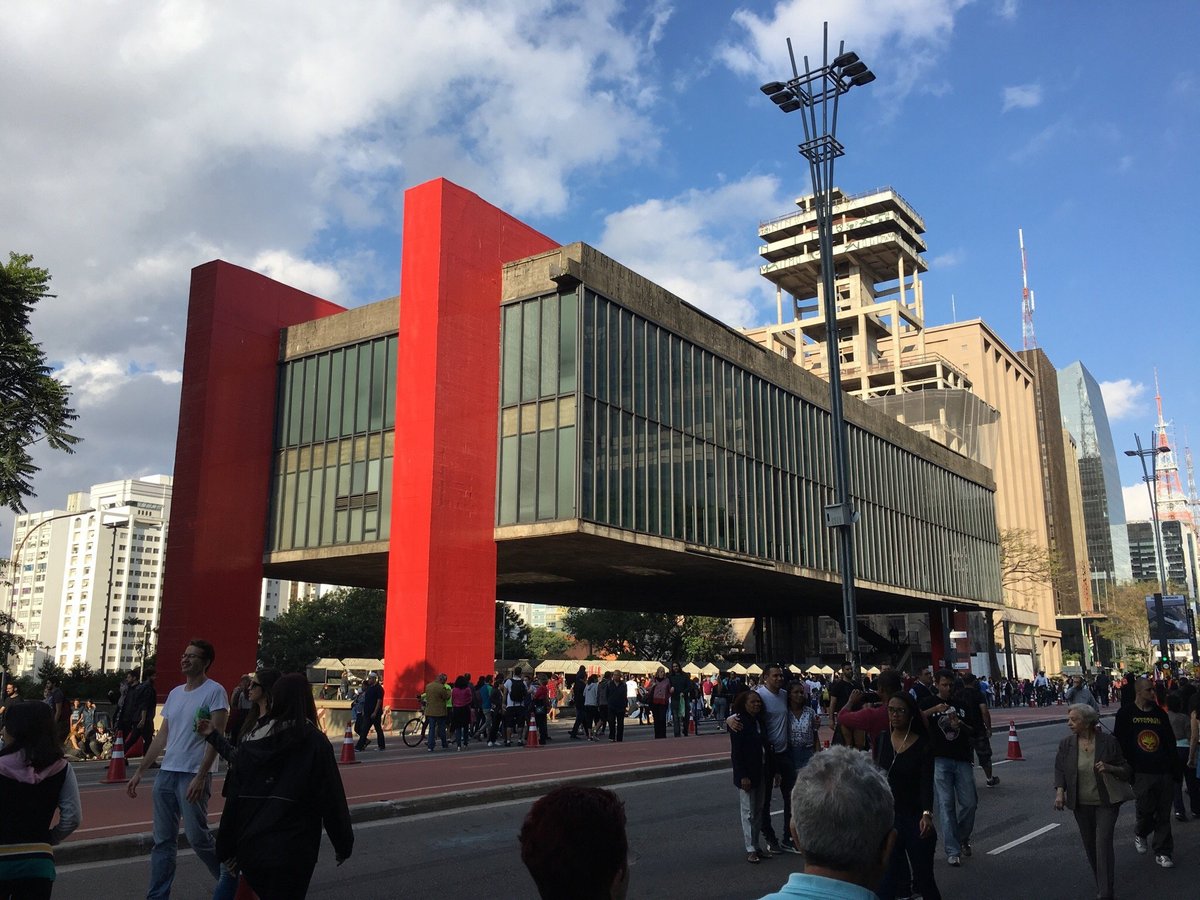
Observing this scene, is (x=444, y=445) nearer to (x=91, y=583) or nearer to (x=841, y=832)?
(x=841, y=832)

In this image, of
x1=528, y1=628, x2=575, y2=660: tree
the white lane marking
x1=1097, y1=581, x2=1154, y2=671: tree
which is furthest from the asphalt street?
x1=528, y1=628, x2=575, y2=660: tree

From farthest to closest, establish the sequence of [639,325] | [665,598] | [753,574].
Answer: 1. [665,598]
2. [753,574]
3. [639,325]

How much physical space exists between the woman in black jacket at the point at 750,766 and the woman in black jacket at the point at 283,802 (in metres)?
5.22

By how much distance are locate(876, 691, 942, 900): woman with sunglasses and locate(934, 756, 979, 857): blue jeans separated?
1.99 metres

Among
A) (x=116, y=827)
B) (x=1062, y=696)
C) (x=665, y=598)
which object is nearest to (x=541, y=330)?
(x=116, y=827)

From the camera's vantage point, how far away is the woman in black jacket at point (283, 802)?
4.49m

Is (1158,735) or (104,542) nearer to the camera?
(1158,735)

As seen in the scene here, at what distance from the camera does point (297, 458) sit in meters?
35.2

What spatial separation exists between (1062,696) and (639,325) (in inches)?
1598

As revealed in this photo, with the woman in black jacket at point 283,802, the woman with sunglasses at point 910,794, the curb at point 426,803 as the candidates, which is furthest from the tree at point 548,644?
the woman in black jacket at point 283,802

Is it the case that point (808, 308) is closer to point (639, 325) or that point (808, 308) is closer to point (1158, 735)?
point (639, 325)

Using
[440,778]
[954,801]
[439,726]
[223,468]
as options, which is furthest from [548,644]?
[954,801]

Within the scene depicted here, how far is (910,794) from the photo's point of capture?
693 cm

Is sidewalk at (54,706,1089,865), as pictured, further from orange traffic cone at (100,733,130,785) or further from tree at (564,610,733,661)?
tree at (564,610,733,661)
